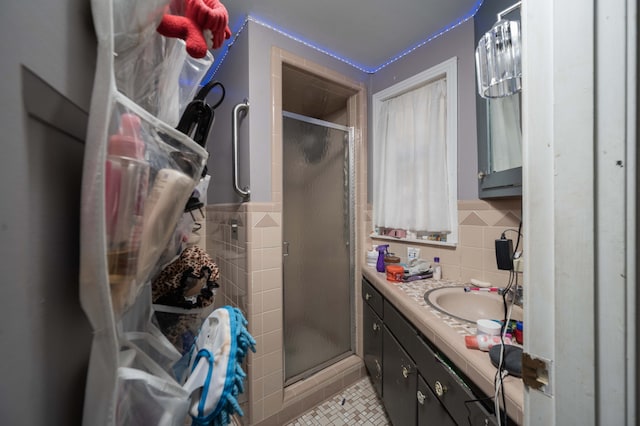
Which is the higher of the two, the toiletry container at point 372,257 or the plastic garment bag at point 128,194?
the plastic garment bag at point 128,194

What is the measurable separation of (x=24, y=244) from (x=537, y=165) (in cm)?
70

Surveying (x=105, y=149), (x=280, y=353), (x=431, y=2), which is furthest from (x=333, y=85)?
(x=280, y=353)

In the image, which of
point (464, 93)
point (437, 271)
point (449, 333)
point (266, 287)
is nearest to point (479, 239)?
point (437, 271)

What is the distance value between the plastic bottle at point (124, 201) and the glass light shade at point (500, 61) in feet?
3.91

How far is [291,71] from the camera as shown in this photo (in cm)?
149

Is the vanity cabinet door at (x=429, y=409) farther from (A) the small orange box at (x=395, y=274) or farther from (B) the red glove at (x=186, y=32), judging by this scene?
(B) the red glove at (x=186, y=32)

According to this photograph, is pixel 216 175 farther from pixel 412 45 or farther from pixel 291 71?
pixel 412 45

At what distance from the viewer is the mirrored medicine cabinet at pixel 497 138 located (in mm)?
922

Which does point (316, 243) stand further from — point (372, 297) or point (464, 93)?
point (464, 93)

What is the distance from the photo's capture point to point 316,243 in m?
1.71

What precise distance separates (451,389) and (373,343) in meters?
0.79

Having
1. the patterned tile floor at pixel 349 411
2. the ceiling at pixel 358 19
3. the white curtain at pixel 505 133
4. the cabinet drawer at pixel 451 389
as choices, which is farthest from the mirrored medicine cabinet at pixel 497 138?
the patterned tile floor at pixel 349 411

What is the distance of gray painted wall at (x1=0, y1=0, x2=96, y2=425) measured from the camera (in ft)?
0.77

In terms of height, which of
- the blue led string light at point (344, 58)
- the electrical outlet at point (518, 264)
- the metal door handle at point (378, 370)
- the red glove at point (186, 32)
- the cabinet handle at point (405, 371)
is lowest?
the metal door handle at point (378, 370)
